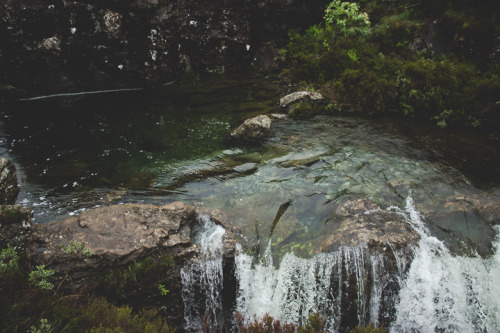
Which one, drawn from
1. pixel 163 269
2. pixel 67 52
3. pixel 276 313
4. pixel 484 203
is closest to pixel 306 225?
pixel 276 313

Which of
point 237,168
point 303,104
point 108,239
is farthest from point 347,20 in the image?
point 108,239

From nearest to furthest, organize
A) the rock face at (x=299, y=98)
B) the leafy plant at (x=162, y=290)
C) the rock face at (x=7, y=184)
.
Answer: the leafy plant at (x=162, y=290) → the rock face at (x=7, y=184) → the rock face at (x=299, y=98)

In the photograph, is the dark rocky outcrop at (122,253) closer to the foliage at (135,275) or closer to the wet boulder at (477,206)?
the foliage at (135,275)

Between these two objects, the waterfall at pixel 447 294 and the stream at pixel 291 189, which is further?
the stream at pixel 291 189

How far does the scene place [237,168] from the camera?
805cm

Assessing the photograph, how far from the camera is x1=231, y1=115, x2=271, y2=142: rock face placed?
938cm

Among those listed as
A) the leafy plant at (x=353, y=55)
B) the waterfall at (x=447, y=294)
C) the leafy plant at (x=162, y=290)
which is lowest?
the waterfall at (x=447, y=294)

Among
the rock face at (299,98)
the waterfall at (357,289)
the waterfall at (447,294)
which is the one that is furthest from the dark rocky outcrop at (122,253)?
the rock face at (299,98)

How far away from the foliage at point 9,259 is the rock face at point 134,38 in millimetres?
10933

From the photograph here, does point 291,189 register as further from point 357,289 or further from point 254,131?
point 254,131

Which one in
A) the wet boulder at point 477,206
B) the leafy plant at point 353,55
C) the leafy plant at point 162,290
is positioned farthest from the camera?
the leafy plant at point 353,55

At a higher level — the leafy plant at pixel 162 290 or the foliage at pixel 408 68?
the foliage at pixel 408 68

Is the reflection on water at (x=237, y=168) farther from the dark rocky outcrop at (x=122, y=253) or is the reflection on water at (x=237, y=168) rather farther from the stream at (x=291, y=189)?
the dark rocky outcrop at (x=122, y=253)

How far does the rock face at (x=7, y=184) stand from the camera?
621 cm
